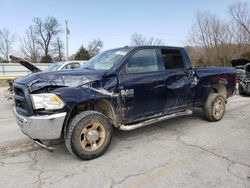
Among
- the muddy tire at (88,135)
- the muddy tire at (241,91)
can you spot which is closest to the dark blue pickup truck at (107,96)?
the muddy tire at (88,135)

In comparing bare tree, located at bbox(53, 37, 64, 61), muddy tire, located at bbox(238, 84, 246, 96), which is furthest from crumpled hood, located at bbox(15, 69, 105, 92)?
bare tree, located at bbox(53, 37, 64, 61)

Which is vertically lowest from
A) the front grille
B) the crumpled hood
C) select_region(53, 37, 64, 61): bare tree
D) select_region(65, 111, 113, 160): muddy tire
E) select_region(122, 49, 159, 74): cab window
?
select_region(65, 111, 113, 160): muddy tire

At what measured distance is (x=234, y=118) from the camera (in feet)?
23.1

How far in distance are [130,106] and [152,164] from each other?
118 centimetres

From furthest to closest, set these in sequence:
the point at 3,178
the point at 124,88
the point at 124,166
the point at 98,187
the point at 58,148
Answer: the point at 58,148
the point at 124,88
the point at 124,166
the point at 3,178
the point at 98,187

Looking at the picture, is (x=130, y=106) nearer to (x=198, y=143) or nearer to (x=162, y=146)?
(x=162, y=146)

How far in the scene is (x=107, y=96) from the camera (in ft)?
14.4

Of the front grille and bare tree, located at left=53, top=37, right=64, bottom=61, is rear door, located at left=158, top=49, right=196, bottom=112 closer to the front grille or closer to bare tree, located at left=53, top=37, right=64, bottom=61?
the front grille

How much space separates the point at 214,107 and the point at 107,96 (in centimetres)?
335

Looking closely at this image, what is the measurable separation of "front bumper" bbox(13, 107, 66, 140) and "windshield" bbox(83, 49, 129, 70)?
1442mm

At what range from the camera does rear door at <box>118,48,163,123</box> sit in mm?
4656

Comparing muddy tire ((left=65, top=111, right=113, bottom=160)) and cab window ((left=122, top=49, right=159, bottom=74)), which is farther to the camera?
cab window ((left=122, top=49, right=159, bottom=74))

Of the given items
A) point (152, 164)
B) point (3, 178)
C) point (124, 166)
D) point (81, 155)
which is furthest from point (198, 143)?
point (3, 178)

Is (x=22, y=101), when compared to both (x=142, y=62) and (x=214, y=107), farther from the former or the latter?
(x=214, y=107)
